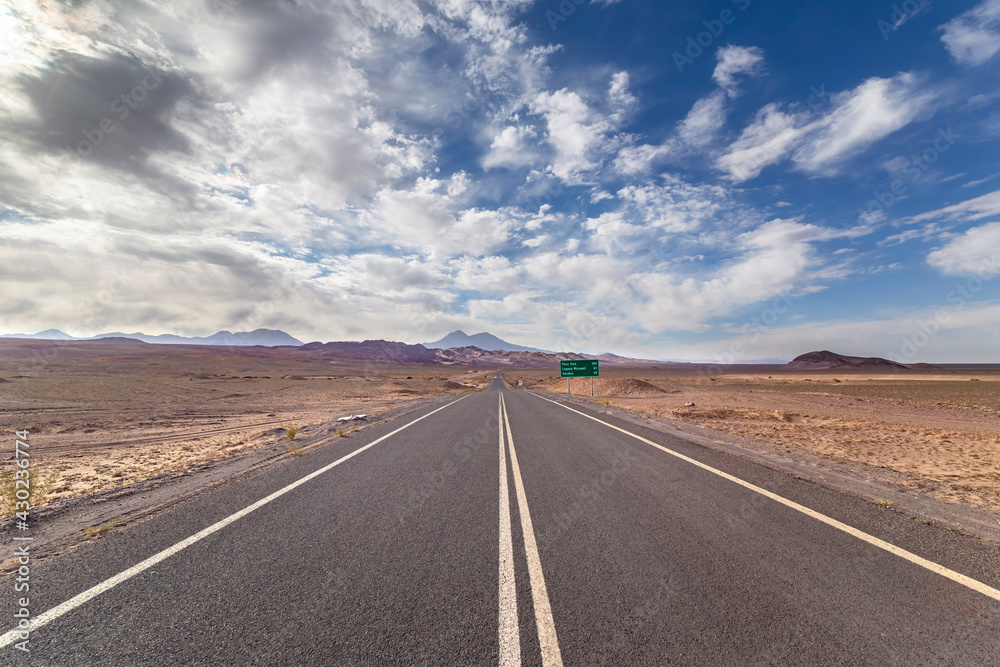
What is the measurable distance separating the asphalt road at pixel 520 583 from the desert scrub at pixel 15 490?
2639 mm

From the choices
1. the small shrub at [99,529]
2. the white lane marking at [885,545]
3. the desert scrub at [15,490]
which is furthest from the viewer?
the desert scrub at [15,490]

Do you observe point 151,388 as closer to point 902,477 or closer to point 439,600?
point 439,600

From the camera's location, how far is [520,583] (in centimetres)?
351

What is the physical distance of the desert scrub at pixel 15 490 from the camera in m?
5.64

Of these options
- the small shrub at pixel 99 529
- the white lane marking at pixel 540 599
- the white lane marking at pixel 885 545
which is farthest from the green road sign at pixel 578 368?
the small shrub at pixel 99 529

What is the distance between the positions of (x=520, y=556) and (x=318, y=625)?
6.40 ft

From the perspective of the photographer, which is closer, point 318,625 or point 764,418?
point 318,625

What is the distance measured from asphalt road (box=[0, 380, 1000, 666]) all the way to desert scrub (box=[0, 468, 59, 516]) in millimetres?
2639

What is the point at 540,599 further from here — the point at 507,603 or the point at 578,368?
the point at 578,368

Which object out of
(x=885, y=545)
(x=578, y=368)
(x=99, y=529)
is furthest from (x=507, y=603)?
(x=578, y=368)

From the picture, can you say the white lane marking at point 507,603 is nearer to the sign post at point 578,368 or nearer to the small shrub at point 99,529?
the small shrub at point 99,529

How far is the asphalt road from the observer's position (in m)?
2.67

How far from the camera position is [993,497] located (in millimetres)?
6230

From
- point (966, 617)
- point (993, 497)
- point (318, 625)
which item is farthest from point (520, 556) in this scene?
point (993, 497)
